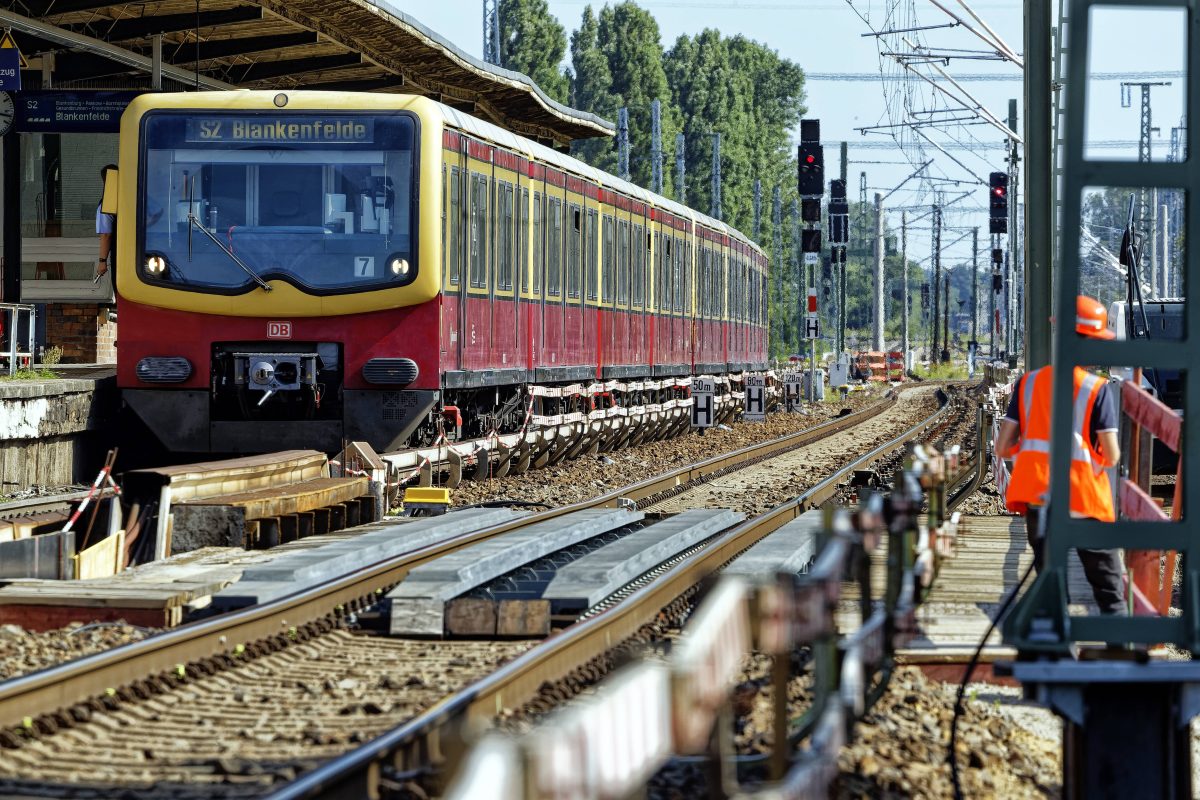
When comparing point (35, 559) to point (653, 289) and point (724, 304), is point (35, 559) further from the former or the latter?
point (724, 304)

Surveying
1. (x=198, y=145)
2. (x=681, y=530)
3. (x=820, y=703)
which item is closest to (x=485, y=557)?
(x=681, y=530)

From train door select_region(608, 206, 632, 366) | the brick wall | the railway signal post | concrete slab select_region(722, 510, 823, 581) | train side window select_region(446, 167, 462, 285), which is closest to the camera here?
concrete slab select_region(722, 510, 823, 581)

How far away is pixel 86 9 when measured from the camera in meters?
22.4

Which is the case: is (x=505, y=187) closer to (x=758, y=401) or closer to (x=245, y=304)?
(x=245, y=304)

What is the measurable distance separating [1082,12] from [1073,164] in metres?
0.49

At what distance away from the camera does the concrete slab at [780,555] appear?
10.5 meters

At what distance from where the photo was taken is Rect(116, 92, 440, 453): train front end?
15945 millimetres

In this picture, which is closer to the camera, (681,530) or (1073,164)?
(1073,164)

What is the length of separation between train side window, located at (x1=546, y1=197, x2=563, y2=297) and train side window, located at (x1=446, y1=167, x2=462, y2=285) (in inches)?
157

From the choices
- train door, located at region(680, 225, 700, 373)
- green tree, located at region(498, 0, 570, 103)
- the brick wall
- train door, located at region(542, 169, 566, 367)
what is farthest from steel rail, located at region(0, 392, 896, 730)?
green tree, located at region(498, 0, 570, 103)

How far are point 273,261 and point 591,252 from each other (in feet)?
25.1

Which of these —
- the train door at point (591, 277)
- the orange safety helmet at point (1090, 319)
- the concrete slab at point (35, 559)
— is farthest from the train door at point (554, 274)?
the orange safety helmet at point (1090, 319)

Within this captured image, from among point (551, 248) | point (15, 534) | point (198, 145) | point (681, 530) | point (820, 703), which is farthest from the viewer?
point (551, 248)

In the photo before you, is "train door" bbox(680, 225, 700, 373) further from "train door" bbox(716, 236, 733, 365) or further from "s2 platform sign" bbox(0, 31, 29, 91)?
"s2 platform sign" bbox(0, 31, 29, 91)
